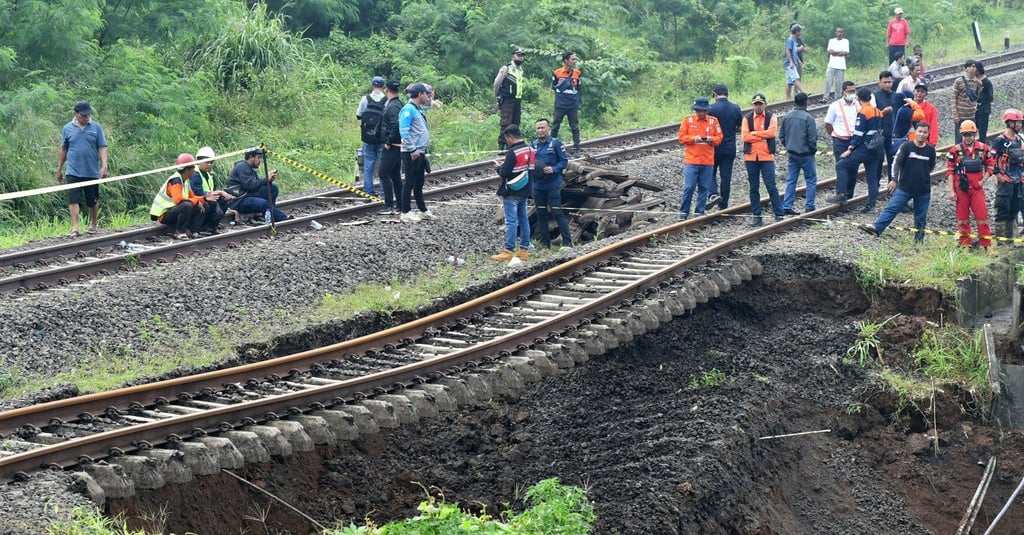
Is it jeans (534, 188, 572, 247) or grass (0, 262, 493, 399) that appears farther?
jeans (534, 188, 572, 247)

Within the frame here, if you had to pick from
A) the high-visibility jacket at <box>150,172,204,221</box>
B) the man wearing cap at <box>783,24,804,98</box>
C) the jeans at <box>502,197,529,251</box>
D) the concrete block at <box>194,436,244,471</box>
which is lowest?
the concrete block at <box>194,436,244,471</box>

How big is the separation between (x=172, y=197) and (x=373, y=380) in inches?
249

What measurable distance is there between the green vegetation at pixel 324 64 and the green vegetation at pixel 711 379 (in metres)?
8.98

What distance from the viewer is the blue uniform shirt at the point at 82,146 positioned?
49.1ft

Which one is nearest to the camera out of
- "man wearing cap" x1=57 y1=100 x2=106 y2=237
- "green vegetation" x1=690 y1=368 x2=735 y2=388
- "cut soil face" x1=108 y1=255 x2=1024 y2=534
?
"cut soil face" x1=108 y1=255 x2=1024 y2=534

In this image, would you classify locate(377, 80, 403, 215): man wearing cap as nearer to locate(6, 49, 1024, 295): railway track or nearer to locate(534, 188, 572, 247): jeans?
locate(6, 49, 1024, 295): railway track

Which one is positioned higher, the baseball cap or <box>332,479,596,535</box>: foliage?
the baseball cap

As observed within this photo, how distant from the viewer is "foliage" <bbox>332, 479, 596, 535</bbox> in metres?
7.28

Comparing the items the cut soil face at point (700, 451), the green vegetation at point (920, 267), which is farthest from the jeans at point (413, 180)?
the green vegetation at point (920, 267)

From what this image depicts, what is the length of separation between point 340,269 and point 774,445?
565 cm

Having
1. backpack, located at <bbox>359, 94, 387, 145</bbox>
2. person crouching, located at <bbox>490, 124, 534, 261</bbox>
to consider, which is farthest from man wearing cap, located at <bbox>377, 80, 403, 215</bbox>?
person crouching, located at <bbox>490, 124, 534, 261</bbox>

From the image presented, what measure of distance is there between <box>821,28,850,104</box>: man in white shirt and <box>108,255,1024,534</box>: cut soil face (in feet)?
35.9

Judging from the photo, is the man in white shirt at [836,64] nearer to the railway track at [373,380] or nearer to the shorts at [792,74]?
the shorts at [792,74]

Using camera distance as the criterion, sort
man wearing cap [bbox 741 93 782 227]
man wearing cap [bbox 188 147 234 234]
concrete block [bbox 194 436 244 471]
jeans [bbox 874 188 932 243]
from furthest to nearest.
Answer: man wearing cap [bbox 741 93 782 227], man wearing cap [bbox 188 147 234 234], jeans [bbox 874 188 932 243], concrete block [bbox 194 436 244 471]
